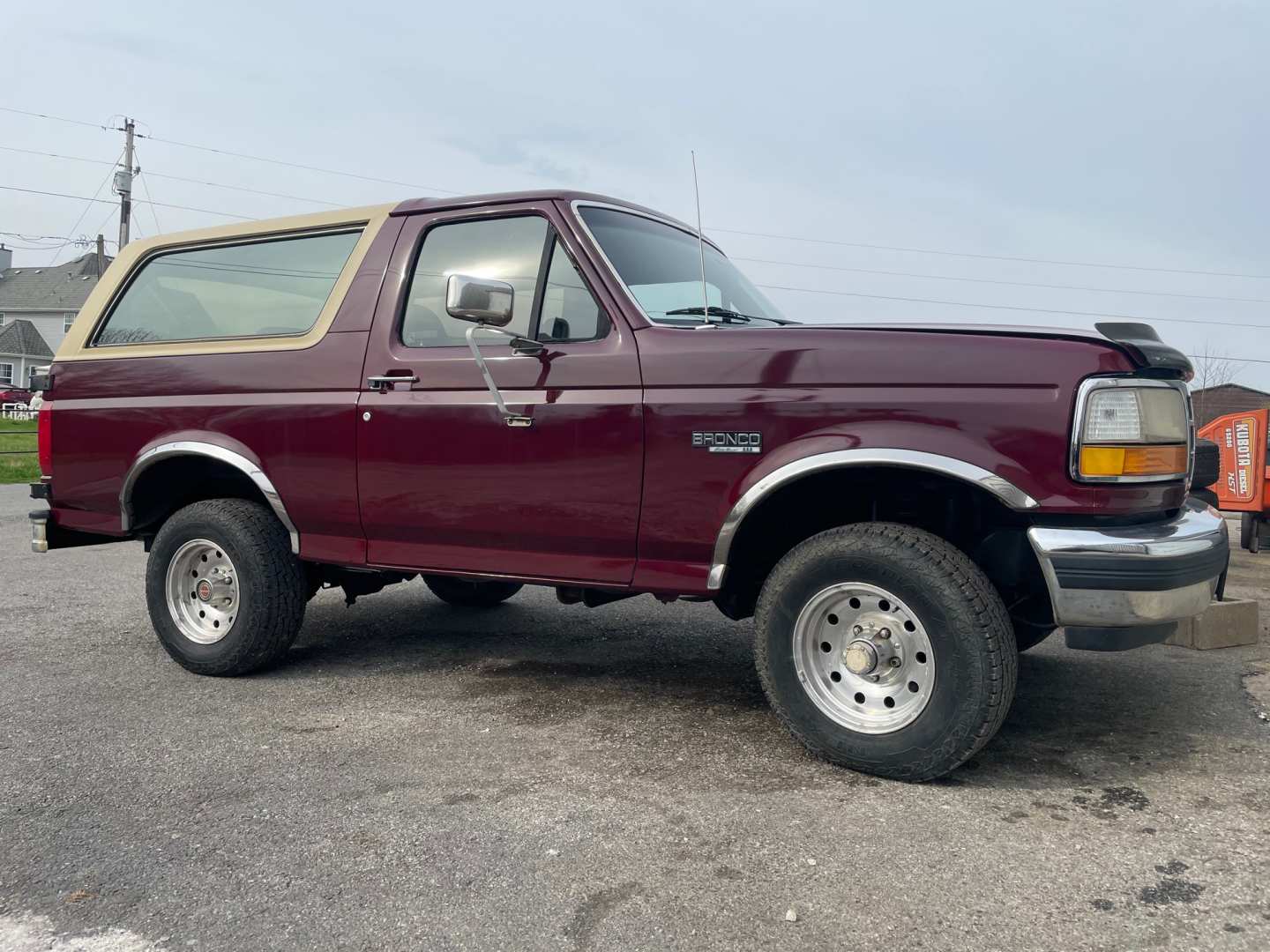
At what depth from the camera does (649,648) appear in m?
5.40

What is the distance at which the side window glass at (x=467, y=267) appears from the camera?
4.17m

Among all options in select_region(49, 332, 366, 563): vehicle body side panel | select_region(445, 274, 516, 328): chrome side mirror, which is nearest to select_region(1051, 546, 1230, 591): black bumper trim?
select_region(445, 274, 516, 328): chrome side mirror

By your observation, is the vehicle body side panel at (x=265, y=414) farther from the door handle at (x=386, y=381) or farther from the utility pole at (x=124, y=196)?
the utility pole at (x=124, y=196)

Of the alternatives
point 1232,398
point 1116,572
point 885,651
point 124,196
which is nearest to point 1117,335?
point 1116,572

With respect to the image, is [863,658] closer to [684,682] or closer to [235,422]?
[684,682]

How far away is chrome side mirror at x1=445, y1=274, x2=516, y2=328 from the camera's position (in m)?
3.65

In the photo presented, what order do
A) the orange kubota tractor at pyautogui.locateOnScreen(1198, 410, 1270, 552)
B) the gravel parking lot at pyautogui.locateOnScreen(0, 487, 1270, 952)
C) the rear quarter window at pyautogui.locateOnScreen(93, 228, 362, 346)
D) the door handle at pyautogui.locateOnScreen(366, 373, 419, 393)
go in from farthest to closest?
the orange kubota tractor at pyautogui.locateOnScreen(1198, 410, 1270, 552) < the rear quarter window at pyautogui.locateOnScreen(93, 228, 362, 346) < the door handle at pyautogui.locateOnScreen(366, 373, 419, 393) < the gravel parking lot at pyautogui.locateOnScreen(0, 487, 1270, 952)

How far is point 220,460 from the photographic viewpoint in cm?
475

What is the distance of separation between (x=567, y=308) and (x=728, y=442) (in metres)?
0.92

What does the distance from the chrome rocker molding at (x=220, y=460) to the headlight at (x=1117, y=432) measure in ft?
10.7

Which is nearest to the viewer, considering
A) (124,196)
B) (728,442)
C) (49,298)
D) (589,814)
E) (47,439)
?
(589,814)

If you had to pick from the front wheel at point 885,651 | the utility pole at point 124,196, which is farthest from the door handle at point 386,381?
the utility pole at point 124,196

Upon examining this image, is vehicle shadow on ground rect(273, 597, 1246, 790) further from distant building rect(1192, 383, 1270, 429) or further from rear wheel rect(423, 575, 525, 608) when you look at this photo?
distant building rect(1192, 383, 1270, 429)

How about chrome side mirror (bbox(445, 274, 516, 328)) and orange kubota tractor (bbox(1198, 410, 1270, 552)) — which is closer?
chrome side mirror (bbox(445, 274, 516, 328))
